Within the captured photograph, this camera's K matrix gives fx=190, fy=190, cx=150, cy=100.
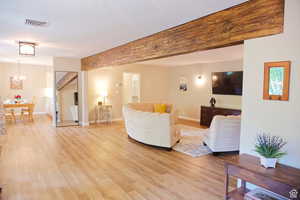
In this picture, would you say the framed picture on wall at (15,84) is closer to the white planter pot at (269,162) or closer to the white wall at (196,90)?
the white wall at (196,90)

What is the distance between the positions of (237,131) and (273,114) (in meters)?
2.08

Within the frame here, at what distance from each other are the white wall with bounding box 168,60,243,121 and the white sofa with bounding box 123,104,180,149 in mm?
3072

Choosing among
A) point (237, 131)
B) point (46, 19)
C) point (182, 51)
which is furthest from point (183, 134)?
point (46, 19)

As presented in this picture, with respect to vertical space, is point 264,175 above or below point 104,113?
above

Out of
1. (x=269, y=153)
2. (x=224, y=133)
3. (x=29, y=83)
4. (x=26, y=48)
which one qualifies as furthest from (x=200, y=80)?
(x=29, y=83)

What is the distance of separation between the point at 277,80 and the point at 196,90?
5.95 meters

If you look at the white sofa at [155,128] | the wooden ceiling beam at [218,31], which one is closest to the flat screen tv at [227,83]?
the white sofa at [155,128]

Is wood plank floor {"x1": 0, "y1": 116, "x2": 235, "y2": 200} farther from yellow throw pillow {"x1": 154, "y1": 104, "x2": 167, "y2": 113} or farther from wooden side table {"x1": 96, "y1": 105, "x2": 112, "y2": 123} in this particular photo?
wooden side table {"x1": 96, "y1": 105, "x2": 112, "y2": 123}

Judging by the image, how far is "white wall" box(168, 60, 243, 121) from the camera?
6719 mm

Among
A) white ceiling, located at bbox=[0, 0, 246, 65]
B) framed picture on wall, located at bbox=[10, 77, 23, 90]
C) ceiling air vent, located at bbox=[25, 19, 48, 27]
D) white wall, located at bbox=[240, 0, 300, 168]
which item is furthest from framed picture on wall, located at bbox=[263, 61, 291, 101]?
framed picture on wall, located at bbox=[10, 77, 23, 90]

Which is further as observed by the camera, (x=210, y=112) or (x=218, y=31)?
(x=210, y=112)

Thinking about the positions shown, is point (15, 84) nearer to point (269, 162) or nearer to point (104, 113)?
point (104, 113)

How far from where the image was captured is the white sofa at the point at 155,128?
4.20 m

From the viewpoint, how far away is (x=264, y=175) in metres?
1.73
